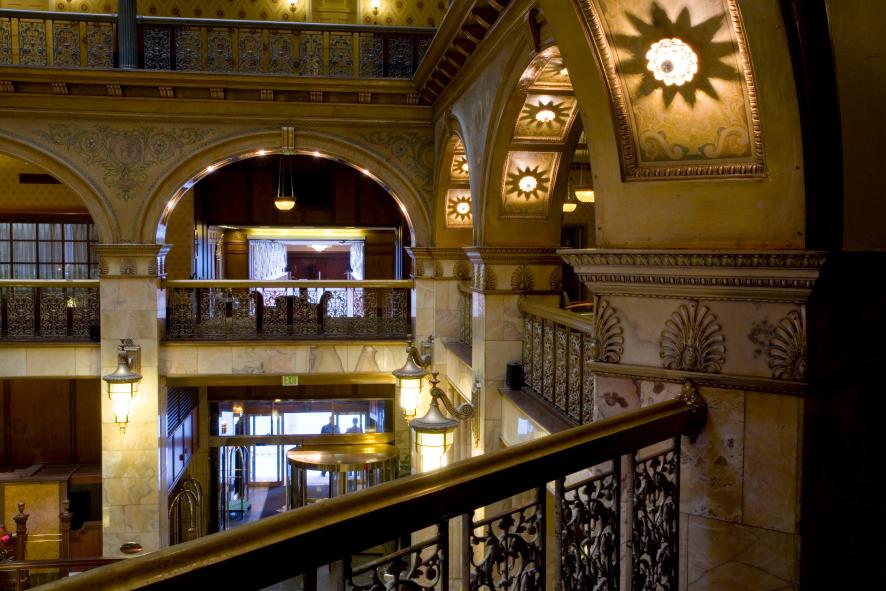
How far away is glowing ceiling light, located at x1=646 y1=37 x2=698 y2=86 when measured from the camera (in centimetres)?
296

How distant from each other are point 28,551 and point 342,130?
27.8 ft

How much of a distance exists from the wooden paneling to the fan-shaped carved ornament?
12.9 m

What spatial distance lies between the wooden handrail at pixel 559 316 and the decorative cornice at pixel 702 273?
1305mm

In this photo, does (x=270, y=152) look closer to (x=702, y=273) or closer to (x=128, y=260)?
(x=128, y=260)

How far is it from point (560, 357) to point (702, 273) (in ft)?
11.5

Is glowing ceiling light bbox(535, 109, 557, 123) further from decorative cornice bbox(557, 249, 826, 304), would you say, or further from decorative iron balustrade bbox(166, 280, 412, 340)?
decorative iron balustrade bbox(166, 280, 412, 340)

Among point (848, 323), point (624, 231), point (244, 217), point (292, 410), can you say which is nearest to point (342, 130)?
point (244, 217)

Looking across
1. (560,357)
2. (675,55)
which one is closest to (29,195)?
(560,357)

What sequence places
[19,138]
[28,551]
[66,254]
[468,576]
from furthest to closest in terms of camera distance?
[66,254], [28,551], [19,138], [468,576]

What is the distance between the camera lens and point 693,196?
298 centimetres

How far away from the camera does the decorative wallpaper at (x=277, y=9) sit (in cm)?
1277

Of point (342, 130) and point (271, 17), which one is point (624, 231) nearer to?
point (342, 130)

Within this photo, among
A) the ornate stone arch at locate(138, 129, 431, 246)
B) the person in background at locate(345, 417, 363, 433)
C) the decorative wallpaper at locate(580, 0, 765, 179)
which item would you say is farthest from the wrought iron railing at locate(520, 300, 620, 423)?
the person in background at locate(345, 417, 363, 433)

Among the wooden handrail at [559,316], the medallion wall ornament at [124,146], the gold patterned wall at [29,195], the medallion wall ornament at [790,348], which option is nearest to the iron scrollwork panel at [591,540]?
the medallion wall ornament at [790,348]
